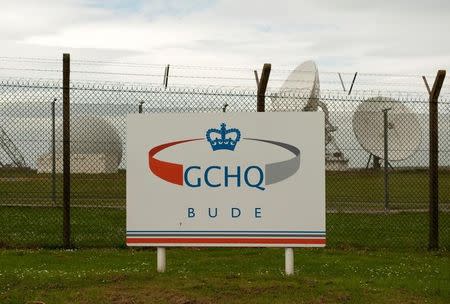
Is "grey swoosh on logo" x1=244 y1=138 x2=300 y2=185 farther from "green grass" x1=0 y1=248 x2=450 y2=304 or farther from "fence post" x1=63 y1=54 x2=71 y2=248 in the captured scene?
"fence post" x1=63 y1=54 x2=71 y2=248

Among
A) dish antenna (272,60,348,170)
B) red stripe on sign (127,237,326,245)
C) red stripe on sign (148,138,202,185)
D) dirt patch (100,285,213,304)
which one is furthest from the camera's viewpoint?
dish antenna (272,60,348,170)

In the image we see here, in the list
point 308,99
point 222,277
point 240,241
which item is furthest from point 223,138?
point 308,99

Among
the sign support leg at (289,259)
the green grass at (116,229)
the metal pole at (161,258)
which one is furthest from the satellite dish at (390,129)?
the metal pole at (161,258)

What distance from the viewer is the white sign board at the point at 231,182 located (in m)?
8.16

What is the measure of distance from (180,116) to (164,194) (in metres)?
0.86

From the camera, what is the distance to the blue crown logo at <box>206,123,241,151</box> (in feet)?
27.0

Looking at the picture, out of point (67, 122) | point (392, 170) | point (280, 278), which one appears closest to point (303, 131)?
point (280, 278)

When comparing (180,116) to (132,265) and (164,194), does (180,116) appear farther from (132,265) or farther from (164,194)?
(132,265)

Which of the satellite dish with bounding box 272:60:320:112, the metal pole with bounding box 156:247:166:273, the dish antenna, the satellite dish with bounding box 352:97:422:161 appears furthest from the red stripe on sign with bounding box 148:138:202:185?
the satellite dish with bounding box 352:97:422:161

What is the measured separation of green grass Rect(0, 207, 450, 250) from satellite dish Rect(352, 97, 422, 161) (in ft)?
6.96

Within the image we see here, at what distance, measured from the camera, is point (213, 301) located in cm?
693

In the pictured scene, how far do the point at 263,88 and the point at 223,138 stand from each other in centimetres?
294

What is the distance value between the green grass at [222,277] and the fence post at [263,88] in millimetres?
2059

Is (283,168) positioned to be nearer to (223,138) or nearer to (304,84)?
(223,138)
